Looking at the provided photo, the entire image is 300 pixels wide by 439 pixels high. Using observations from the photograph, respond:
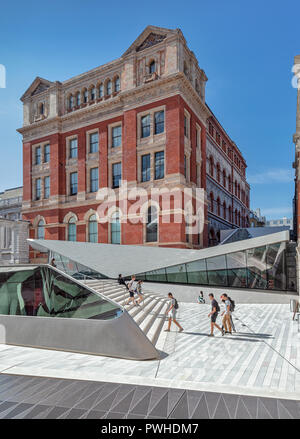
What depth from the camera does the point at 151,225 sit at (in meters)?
26.0

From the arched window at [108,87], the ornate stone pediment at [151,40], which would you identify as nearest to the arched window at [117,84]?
the arched window at [108,87]

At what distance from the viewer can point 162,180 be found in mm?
25781

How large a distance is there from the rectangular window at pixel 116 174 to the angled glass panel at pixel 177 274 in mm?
11223

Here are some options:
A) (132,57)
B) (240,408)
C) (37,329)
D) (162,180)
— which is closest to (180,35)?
(132,57)

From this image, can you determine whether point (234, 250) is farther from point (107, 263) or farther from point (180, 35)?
point (180, 35)

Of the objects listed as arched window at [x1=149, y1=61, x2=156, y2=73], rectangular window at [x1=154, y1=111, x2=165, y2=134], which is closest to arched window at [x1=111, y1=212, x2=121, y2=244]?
rectangular window at [x1=154, y1=111, x2=165, y2=134]

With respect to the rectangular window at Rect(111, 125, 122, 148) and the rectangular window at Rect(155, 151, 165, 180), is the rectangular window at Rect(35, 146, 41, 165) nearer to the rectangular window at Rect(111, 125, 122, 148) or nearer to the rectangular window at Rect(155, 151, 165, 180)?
the rectangular window at Rect(111, 125, 122, 148)

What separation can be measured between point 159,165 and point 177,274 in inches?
404

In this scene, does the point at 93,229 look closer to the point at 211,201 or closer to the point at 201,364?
the point at 211,201

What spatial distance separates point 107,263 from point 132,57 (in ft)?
65.9

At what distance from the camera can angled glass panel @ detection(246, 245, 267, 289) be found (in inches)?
789

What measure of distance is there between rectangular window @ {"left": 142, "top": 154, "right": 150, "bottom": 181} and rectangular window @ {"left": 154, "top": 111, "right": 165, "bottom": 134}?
248cm

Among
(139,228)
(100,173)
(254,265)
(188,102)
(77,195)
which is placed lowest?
(254,265)

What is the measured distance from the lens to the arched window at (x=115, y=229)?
2831 centimetres
